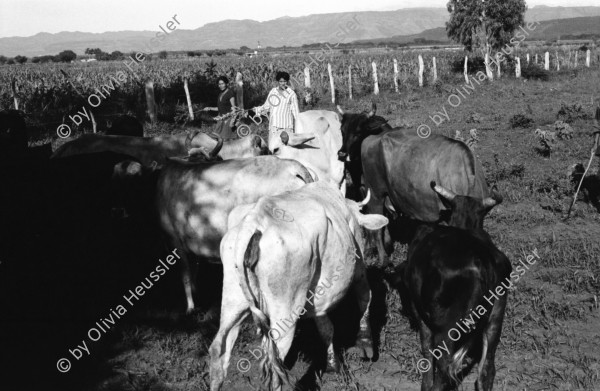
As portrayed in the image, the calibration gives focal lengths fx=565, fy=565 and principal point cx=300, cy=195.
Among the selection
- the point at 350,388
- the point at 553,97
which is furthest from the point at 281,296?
the point at 553,97

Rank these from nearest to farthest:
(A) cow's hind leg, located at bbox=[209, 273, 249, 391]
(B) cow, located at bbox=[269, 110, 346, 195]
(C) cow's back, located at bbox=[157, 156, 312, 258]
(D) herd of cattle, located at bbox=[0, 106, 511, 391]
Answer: (D) herd of cattle, located at bbox=[0, 106, 511, 391] → (A) cow's hind leg, located at bbox=[209, 273, 249, 391] → (C) cow's back, located at bbox=[157, 156, 312, 258] → (B) cow, located at bbox=[269, 110, 346, 195]

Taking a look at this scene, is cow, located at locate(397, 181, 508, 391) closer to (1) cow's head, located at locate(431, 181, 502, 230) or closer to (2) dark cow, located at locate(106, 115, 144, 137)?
(1) cow's head, located at locate(431, 181, 502, 230)

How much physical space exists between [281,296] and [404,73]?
101 feet

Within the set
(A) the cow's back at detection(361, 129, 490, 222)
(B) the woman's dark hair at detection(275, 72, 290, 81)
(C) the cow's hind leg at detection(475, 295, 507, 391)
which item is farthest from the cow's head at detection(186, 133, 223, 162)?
(C) the cow's hind leg at detection(475, 295, 507, 391)

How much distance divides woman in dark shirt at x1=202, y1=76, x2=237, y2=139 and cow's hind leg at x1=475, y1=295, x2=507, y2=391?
7.80m

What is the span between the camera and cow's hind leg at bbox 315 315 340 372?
17.1 ft

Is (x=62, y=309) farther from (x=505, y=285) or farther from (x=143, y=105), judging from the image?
(x=143, y=105)

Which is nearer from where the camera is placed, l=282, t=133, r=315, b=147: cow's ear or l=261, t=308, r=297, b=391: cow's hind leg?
l=261, t=308, r=297, b=391: cow's hind leg

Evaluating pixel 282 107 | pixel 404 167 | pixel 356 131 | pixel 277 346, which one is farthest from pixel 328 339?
pixel 356 131

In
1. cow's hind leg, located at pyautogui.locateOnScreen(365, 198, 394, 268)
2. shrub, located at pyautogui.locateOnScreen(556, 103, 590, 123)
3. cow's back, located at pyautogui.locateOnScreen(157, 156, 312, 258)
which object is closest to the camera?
cow's back, located at pyautogui.locateOnScreen(157, 156, 312, 258)

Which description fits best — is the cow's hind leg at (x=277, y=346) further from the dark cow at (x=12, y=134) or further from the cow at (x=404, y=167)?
the dark cow at (x=12, y=134)

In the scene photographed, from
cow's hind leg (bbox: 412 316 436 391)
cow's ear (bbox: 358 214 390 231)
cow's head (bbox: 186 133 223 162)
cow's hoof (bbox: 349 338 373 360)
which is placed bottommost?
cow's hoof (bbox: 349 338 373 360)

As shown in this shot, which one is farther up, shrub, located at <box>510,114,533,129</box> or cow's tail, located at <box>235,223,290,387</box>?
cow's tail, located at <box>235,223,290,387</box>

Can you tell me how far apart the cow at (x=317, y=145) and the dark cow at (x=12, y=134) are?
390 cm
